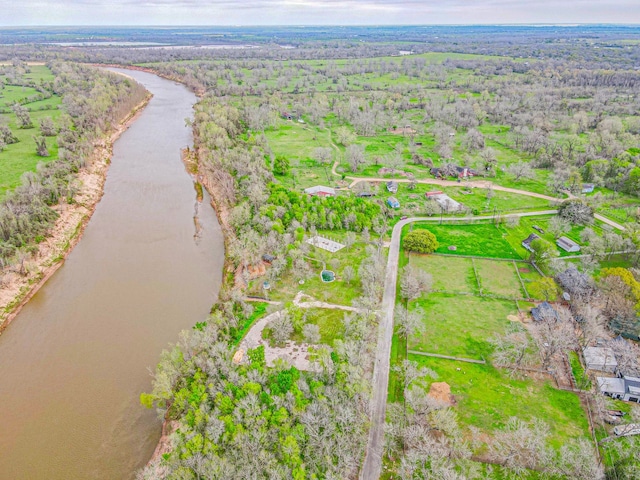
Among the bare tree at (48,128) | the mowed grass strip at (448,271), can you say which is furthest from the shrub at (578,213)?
the bare tree at (48,128)

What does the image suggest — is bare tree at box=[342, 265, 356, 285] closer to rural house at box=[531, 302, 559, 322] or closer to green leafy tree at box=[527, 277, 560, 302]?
rural house at box=[531, 302, 559, 322]

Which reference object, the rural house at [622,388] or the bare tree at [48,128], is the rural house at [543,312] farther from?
the bare tree at [48,128]

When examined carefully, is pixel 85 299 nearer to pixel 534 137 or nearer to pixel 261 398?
pixel 261 398

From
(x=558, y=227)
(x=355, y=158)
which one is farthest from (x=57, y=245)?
(x=558, y=227)

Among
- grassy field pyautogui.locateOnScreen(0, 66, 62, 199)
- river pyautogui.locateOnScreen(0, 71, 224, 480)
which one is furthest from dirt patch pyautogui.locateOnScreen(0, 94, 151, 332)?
grassy field pyautogui.locateOnScreen(0, 66, 62, 199)

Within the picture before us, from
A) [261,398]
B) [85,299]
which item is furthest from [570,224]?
[85,299]

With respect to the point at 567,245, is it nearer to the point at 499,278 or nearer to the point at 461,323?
the point at 499,278
